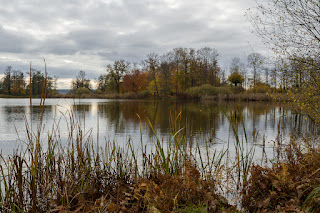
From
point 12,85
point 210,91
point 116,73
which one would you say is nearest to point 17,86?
point 12,85

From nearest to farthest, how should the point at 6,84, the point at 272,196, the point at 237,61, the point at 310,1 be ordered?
the point at 272,196 → the point at 310,1 → the point at 237,61 → the point at 6,84

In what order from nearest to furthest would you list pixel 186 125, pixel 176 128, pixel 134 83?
pixel 186 125 < pixel 176 128 < pixel 134 83

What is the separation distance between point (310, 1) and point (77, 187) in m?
7.48

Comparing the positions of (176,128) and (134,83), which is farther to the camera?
(134,83)

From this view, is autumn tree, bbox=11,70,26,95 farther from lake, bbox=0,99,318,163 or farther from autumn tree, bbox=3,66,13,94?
lake, bbox=0,99,318,163

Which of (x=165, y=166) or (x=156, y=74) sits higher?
(x=156, y=74)

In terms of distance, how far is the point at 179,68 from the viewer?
164 feet

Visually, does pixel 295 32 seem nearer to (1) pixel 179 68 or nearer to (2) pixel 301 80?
(2) pixel 301 80

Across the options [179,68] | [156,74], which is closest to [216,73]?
[179,68]

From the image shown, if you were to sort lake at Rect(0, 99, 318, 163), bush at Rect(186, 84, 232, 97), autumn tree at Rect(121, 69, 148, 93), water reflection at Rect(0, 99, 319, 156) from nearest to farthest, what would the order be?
lake at Rect(0, 99, 318, 163) → water reflection at Rect(0, 99, 319, 156) → bush at Rect(186, 84, 232, 97) → autumn tree at Rect(121, 69, 148, 93)

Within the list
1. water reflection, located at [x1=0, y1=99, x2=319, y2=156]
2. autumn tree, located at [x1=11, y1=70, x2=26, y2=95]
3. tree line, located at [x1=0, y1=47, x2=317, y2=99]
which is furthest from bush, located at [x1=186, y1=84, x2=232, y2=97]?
autumn tree, located at [x1=11, y1=70, x2=26, y2=95]

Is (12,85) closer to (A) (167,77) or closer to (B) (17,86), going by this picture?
(B) (17,86)

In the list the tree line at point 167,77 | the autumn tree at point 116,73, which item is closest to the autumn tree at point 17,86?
the tree line at point 167,77

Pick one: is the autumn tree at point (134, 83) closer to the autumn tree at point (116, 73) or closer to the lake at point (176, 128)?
the autumn tree at point (116, 73)
